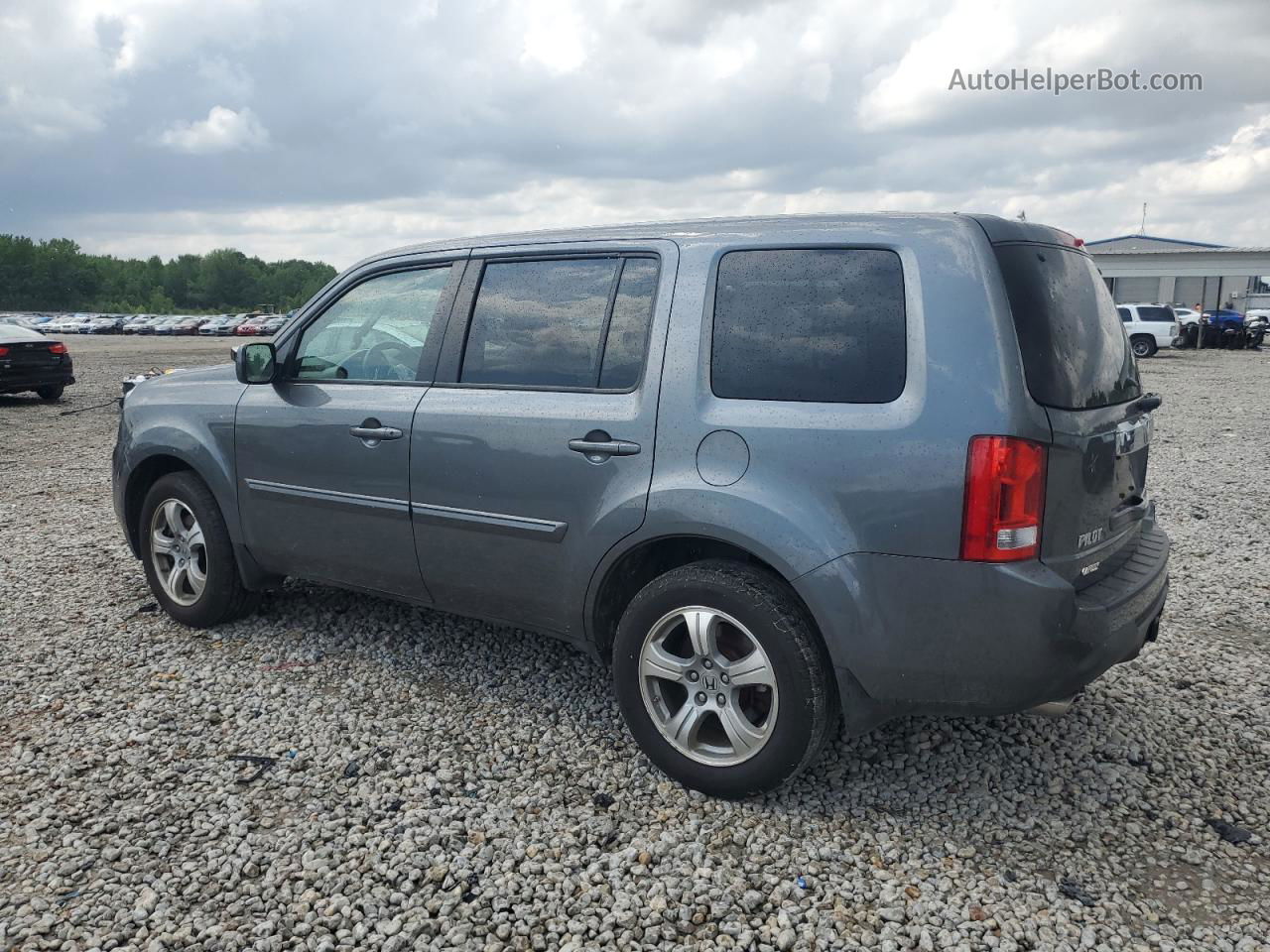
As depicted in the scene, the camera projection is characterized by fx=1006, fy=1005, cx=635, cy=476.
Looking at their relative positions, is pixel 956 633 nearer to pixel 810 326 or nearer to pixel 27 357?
pixel 810 326

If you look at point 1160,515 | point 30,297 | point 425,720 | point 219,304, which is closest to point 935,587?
point 425,720

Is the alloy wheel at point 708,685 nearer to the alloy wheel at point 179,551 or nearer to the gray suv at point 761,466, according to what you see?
the gray suv at point 761,466

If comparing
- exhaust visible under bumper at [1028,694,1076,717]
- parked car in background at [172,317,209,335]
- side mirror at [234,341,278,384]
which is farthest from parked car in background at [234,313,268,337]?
exhaust visible under bumper at [1028,694,1076,717]

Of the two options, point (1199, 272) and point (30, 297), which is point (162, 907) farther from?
point (30, 297)

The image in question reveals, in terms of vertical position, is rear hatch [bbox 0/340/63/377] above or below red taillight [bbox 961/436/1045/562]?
below

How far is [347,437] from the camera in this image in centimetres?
414

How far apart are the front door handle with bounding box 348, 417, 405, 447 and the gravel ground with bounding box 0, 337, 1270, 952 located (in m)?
1.04

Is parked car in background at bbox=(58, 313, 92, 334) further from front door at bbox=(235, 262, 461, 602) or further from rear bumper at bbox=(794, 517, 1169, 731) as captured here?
rear bumper at bbox=(794, 517, 1169, 731)

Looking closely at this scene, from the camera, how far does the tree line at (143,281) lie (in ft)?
362

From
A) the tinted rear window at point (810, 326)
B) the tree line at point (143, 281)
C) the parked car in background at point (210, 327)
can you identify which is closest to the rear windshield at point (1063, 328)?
the tinted rear window at point (810, 326)

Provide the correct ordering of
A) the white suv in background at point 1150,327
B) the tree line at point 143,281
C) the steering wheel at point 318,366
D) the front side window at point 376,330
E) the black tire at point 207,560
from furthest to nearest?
the tree line at point 143,281 → the white suv in background at point 1150,327 → the black tire at point 207,560 → the steering wheel at point 318,366 → the front side window at point 376,330

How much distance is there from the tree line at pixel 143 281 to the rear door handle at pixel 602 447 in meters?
122

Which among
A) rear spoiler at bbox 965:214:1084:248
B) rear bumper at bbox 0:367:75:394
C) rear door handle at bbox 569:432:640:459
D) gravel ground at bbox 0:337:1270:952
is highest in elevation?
rear spoiler at bbox 965:214:1084:248

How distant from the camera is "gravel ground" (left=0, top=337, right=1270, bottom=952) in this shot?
269cm
